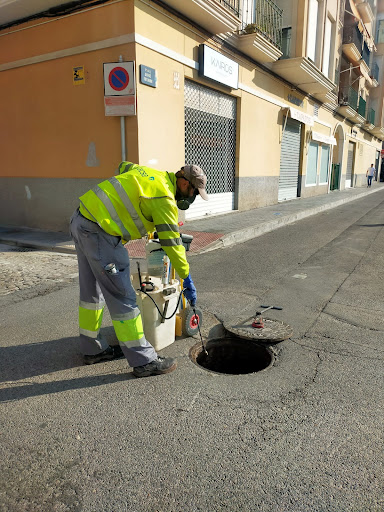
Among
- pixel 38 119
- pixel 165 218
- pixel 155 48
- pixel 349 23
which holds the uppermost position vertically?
pixel 349 23

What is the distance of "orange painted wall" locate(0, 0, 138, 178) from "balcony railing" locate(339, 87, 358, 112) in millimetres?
19253

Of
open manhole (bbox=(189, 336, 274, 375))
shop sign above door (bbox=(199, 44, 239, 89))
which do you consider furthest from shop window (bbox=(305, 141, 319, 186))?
open manhole (bbox=(189, 336, 274, 375))

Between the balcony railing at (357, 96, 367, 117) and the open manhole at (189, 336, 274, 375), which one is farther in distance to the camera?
the balcony railing at (357, 96, 367, 117)

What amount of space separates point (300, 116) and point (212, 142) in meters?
6.93

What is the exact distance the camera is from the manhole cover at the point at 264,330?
372 cm

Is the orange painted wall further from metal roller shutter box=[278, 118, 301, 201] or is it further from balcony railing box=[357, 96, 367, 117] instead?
balcony railing box=[357, 96, 367, 117]

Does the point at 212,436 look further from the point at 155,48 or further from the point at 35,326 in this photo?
the point at 155,48

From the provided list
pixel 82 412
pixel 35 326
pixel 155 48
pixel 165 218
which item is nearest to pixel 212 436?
pixel 82 412

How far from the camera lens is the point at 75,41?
848 centimetres

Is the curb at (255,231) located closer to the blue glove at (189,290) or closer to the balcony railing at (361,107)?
the blue glove at (189,290)

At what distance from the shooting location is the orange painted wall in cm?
823

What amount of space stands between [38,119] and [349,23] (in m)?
21.7

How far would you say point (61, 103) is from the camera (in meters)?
9.00

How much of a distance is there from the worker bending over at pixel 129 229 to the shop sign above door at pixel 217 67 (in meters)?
8.17
